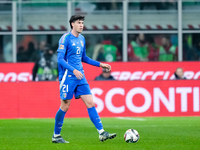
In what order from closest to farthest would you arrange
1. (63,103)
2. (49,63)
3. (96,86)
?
1. (63,103)
2. (96,86)
3. (49,63)

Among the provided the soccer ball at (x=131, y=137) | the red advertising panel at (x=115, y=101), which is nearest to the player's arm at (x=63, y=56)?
the soccer ball at (x=131, y=137)

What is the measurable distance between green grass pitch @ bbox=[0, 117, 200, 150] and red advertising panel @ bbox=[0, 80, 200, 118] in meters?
1.36

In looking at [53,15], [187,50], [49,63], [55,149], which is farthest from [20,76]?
[55,149]

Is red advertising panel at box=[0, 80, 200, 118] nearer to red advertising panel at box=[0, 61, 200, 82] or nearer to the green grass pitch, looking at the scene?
the green grass pitch

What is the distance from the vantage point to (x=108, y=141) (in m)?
9.48

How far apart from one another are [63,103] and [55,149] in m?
1.17

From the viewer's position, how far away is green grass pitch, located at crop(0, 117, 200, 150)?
857cm

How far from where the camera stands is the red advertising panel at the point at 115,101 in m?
16.4

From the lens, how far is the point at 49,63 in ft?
63.1

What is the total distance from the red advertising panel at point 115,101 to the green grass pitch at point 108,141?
53.4 inches

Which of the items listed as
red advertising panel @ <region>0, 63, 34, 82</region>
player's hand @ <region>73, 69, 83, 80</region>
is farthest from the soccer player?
red advertising panel @ <region>0, 63, 34, 82</region>

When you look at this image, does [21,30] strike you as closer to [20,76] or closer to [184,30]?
[20,76]

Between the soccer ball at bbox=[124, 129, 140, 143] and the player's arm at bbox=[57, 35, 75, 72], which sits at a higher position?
the player's arm at bbox=[57, 35, 75, 72]

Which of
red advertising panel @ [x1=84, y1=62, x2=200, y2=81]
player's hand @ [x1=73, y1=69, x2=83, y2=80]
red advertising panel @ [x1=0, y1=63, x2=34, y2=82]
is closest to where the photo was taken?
player's hand @ [x1=73, y1=69, x2=83, y2=80]
